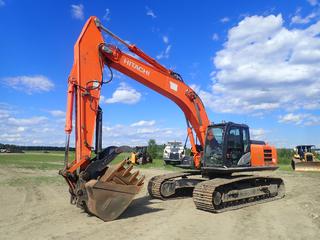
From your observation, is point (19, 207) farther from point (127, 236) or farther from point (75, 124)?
point (127, 236)

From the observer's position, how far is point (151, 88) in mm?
11703

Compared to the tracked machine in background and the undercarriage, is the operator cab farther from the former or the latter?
the tracked machine in background

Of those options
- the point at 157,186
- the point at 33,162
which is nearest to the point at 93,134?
the point at 157,186

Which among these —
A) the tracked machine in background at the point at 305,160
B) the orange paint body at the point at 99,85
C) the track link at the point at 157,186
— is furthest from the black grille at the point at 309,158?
the track link at the point at 157,186

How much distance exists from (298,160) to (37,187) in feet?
64.8

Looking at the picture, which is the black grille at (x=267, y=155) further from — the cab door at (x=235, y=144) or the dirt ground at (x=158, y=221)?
the dirt ground at (x=158, y=221)

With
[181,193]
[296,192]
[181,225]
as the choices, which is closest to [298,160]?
[296,192]

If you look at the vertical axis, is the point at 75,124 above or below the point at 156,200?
above

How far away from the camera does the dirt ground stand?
781cm

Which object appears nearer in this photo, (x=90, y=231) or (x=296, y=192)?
(x=90, y=231)

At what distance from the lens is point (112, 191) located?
29.8 ft

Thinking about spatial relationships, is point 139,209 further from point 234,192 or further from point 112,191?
point 234,192

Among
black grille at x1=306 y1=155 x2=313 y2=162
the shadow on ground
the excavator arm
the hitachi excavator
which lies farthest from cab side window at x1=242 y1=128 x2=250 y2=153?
black grille at x1=306 y1=155 x2=313 y2=162

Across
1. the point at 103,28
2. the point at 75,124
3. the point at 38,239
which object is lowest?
the point at 38,239
